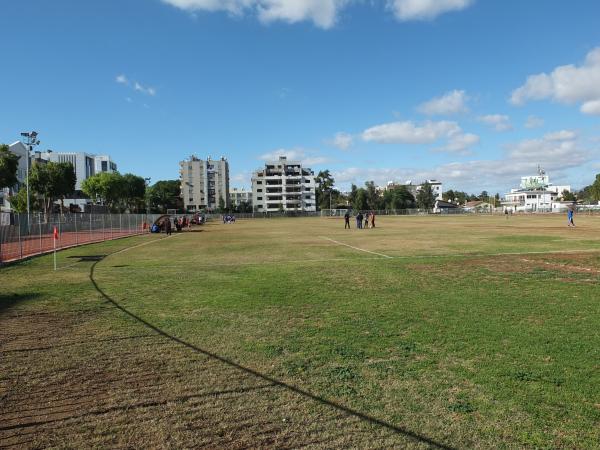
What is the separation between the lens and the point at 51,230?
112 ft

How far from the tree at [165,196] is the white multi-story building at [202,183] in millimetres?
4861

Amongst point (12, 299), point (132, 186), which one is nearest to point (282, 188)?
point (132, 186)

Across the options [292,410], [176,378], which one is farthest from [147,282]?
[292,410]

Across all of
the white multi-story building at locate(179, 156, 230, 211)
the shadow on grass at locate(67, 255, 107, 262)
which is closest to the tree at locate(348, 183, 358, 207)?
the white multi-story building at locate(179, 156, 230, 211)

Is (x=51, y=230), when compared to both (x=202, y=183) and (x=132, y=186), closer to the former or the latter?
(x=132, y=186)

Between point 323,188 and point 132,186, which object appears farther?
point 323,188

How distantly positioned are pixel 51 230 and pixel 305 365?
34.0 metres

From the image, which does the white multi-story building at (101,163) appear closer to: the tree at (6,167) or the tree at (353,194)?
the tree at (353,194)

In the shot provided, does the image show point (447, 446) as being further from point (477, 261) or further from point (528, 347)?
point (477, 261)

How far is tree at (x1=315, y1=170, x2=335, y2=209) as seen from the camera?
168m

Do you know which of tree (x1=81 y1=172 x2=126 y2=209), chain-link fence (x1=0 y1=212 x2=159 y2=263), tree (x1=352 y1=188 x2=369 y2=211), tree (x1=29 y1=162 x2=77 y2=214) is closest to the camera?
chain-link fence (x1=0 y1=212 x2=159 y2=263)

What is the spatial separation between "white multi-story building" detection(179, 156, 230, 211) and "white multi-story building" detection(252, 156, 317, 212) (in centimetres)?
1899

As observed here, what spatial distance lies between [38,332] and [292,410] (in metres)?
5.17

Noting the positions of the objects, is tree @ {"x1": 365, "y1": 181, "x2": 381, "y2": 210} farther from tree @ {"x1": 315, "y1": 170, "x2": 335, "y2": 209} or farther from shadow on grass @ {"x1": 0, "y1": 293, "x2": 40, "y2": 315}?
shadow on grass @ {"x1": 0, "y1": 293, "x2": 40, "y2": 315}
